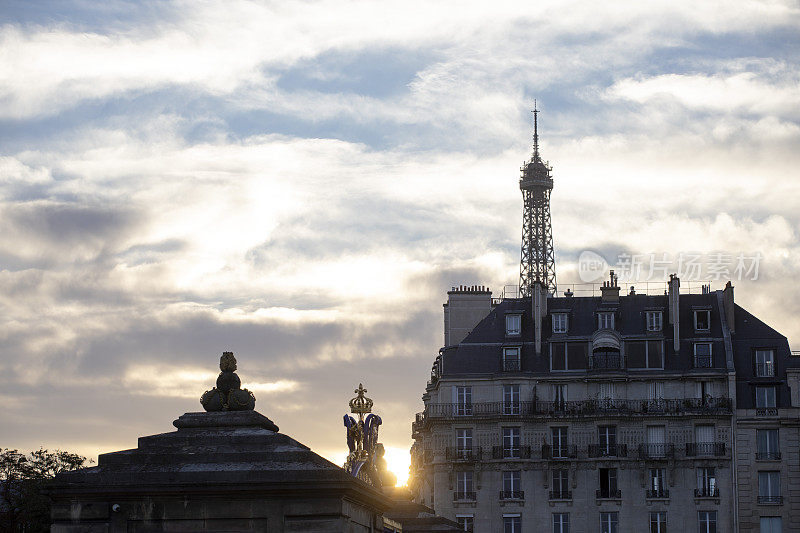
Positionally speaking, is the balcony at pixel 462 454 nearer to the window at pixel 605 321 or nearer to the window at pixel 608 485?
the window at pixel 608 485

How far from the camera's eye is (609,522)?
341ft

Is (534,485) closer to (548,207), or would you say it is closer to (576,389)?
(576,389)

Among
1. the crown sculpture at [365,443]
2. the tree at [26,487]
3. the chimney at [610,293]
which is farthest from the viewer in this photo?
the chimney at [610,293]

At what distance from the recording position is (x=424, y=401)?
13125cm

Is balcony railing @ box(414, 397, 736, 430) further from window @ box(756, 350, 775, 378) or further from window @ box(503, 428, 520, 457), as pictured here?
window @ box(756, 350, 775, 378)

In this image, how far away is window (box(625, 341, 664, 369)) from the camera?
10738cm

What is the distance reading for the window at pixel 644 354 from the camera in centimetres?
10738

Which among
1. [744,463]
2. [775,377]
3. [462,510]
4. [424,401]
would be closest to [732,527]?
[744,463]

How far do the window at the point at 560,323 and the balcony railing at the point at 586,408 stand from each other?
251 inches

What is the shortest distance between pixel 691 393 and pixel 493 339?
14847 millimetres

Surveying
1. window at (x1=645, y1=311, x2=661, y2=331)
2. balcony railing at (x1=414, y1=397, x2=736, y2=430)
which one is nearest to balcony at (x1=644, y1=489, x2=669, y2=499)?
balcony railing at (x1=414, y1=397, x2=736, y2=430)

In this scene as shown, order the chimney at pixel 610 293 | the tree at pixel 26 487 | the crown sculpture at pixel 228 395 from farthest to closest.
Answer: the chimney at pixel 610 293 → the tree at pixel 26 487 → the crown sculpture at pixel 228 395

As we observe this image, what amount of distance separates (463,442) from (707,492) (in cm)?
1729

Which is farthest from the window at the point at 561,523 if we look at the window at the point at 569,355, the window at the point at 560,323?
the window at the point at 560,323
